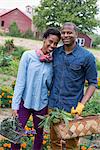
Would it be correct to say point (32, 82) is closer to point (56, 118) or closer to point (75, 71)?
point (75, 71)

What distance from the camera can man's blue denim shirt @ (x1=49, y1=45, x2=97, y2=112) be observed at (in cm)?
384

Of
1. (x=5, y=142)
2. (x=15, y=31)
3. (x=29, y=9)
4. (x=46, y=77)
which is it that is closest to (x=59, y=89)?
(x=46, y=77)

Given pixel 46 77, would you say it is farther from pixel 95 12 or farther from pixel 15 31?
pixel 95 12

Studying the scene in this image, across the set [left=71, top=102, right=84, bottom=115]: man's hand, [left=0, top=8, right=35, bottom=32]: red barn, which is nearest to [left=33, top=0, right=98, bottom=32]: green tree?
[left=0, top=8, right=35, bottom=32]: red barn

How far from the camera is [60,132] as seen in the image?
3.54 meters

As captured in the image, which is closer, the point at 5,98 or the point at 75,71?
the point at 75,71

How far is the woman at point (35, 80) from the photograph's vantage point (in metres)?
4.02

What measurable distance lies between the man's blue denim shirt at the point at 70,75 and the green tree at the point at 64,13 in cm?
4630

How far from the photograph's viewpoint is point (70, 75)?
3.88m

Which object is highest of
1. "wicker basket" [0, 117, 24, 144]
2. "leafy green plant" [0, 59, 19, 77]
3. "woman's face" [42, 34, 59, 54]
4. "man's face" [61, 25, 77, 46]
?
"man's face" [61, 25, 77, 46]

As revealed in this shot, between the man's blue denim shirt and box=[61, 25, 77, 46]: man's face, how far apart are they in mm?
131

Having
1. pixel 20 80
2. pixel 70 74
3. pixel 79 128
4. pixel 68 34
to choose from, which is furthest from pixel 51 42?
pixel 79 128

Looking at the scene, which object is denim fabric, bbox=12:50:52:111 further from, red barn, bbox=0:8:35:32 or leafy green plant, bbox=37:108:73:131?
red barn, bbox=0:8:35:32

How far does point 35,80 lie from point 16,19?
51463 millimetres
